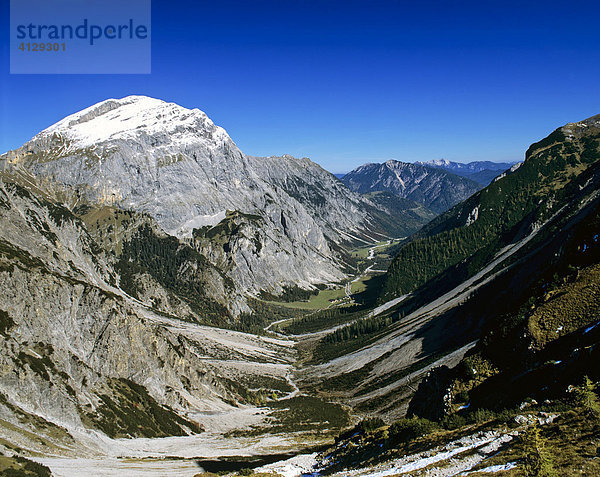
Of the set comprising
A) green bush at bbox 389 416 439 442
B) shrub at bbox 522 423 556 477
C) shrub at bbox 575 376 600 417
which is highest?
shrub at bbox 575 376 600 417

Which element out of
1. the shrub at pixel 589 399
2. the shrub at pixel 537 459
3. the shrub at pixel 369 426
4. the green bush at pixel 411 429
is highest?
the shrub at pixel 589 399

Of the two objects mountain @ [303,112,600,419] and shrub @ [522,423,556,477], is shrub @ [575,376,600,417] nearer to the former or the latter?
shrub @ [522,423,556,477]

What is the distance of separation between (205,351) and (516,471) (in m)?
155

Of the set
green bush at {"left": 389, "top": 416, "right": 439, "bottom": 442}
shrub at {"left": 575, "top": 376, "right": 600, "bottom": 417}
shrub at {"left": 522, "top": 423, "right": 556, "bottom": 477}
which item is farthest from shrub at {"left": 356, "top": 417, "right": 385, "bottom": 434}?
shrub at {"left": 522, "top": 423, "right": 556, "bottom": 477}

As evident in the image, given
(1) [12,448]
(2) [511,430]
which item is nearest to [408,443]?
(2) [511,430]

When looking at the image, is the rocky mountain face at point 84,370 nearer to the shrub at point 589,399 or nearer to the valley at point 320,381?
the valley at point 320,381

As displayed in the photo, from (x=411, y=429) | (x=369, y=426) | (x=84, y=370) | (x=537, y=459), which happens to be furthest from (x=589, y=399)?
(x=84, y=370)

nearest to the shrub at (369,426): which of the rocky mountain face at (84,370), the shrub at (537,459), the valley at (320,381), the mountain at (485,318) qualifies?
the valley at (320,381)

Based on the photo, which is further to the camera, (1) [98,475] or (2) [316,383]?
(2) [316,383]

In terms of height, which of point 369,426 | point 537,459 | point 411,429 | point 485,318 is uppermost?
point 537,459

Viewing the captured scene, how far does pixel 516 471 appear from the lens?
70.9 ft

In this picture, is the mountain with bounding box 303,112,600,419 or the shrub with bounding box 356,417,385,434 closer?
the mountain with bounding box 303,112,600,419

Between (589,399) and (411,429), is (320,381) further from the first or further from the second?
(589,399)

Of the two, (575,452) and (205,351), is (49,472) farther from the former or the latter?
(205,351)
